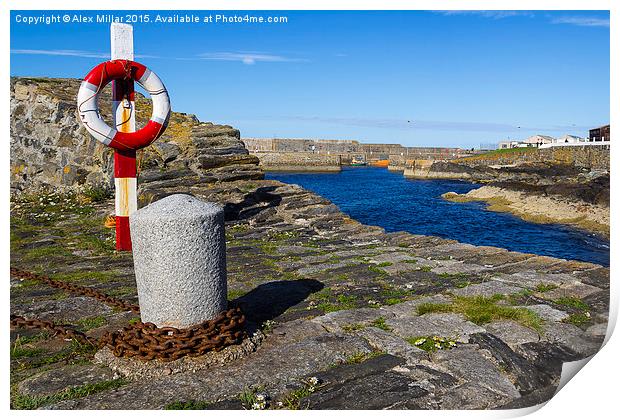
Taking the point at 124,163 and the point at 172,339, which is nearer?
the point at 172,339

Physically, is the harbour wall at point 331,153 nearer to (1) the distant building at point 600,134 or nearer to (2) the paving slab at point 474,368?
(1) the distant building at point 600,134

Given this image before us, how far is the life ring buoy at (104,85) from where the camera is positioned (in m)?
7.27

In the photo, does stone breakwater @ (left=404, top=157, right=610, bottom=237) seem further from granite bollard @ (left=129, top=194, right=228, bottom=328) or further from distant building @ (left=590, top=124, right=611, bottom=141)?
granite bollard @ (left=129, top=194, right=228, bottom=328)

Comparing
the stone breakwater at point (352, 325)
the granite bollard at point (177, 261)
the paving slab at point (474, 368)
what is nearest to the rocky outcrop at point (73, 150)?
the stone breakwater at point (352, 325)

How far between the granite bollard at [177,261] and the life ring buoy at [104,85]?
3733mm

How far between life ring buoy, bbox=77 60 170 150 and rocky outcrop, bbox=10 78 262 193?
477cm

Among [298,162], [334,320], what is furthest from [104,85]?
[298,162]

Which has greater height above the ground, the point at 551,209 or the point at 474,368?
the point at 474,368

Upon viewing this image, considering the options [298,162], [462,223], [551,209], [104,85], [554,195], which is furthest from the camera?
[298,162]

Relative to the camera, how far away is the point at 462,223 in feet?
98.2

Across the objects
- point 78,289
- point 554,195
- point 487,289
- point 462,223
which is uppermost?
point 487,289

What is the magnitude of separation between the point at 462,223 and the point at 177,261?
27.7 meters

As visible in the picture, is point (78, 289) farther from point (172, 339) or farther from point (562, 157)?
point (562, 157)

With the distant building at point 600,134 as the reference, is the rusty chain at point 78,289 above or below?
below
